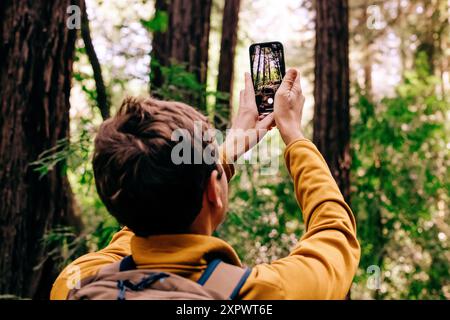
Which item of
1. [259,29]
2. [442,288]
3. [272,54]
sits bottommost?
[442,288]

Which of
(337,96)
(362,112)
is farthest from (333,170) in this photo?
(362,112)

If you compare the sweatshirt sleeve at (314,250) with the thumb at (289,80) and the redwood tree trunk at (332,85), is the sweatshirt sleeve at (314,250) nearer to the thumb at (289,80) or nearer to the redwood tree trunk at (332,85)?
the thumb at (289,80)

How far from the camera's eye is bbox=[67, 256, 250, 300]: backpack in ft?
4.28

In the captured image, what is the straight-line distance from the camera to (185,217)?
1.45 meters

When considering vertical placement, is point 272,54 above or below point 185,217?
above

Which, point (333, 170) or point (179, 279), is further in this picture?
point (333, 170)

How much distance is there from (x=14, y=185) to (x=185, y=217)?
2.68 meters

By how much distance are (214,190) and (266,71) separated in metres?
0.67

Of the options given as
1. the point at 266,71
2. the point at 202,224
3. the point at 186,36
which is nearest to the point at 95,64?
the point at 186,36

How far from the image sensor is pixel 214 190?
1.47 m

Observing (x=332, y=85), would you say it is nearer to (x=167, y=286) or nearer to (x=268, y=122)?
(x=268, y=122)

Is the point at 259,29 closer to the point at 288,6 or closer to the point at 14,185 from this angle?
the point at 288,6

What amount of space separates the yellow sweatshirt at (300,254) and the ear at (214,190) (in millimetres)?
104

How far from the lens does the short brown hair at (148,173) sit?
1.40m
